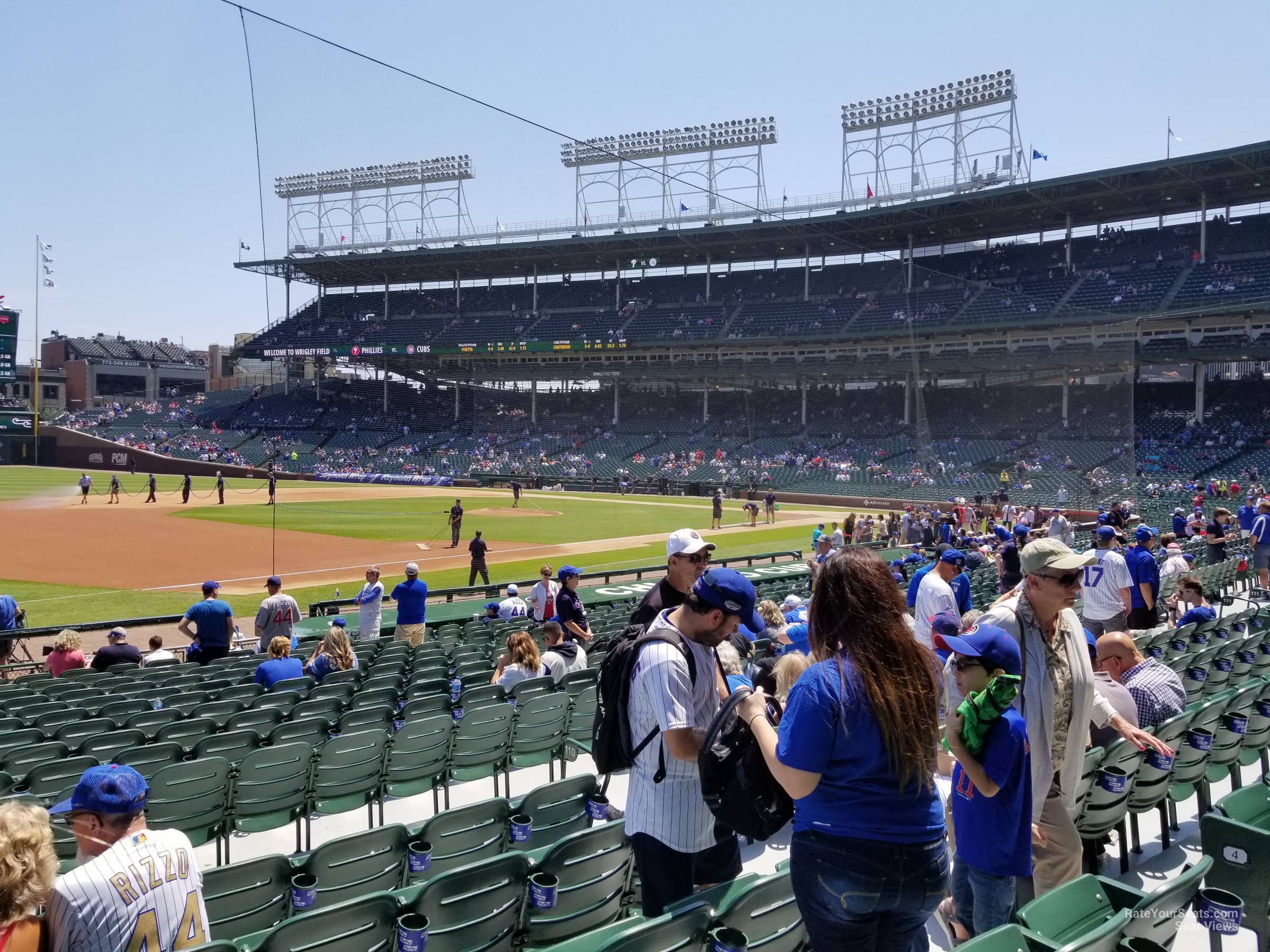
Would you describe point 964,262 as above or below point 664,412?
above

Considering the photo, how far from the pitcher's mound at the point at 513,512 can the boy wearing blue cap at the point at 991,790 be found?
36.2 metres

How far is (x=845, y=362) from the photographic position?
56.8 meters

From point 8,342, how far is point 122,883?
164ft

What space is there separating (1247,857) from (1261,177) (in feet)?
174

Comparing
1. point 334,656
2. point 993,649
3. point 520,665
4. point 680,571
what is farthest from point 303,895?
point 334,656

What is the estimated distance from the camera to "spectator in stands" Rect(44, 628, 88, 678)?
1139 cm

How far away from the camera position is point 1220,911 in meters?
3.58

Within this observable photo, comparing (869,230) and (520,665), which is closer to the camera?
(520,665)

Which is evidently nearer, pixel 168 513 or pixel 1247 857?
pixel 1247 857

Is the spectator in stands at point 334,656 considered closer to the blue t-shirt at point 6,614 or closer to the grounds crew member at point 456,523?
the blue t-shirt at point 6,614

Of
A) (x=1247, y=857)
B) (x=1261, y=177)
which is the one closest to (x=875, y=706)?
(x=1247, y=857)

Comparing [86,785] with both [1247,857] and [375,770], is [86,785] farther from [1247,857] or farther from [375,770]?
[1247,857]

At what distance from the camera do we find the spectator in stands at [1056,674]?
156 inches

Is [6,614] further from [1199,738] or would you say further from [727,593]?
[1199,738]
